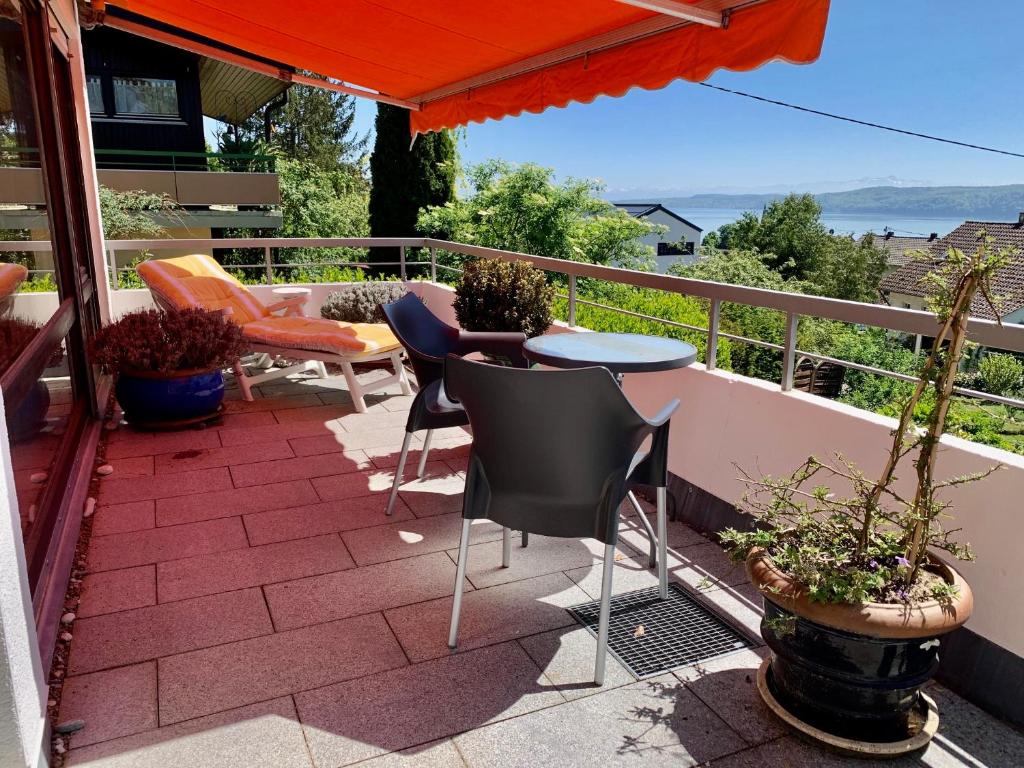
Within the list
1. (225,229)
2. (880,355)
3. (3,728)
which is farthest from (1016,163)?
(3,728)

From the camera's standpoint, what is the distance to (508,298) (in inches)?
190

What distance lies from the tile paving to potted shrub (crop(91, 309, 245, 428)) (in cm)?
83

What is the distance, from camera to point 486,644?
2574 millimetres

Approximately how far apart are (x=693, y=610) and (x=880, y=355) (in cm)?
2712

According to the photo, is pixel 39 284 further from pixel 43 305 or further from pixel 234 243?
pixel 234 243

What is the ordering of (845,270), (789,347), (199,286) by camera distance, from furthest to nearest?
(845,270) < (199,286) < (789,347)

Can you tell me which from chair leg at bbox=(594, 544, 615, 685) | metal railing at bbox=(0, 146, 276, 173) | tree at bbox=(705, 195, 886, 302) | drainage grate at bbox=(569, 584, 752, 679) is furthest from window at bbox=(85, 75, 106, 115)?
tree at bbox=(705, 195, 886, 302)

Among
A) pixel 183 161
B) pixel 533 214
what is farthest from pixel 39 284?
pixel 533 214

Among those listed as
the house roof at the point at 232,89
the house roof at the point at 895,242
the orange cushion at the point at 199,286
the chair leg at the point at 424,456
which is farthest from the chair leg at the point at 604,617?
the house roof at the point at 895,242

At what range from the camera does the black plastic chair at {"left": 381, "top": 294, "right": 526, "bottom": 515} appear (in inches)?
139

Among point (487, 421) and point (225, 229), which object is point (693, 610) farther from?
point (225, 229)

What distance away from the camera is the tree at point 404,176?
15.5 m

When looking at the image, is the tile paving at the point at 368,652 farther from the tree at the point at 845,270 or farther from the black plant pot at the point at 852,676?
the tree at the point at 845,270

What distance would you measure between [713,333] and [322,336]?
294 cm
